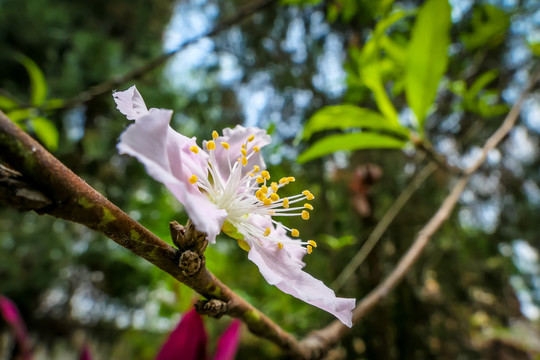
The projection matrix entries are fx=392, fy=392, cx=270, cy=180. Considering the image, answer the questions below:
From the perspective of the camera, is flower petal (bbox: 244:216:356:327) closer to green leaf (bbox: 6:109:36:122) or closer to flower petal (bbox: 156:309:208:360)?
flower petal (bbox: 156:309:208:360)

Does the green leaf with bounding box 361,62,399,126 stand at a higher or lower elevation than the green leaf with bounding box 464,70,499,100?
lower

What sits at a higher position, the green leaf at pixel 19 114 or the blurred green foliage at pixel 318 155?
the blurred green foliage at pixel 318 155

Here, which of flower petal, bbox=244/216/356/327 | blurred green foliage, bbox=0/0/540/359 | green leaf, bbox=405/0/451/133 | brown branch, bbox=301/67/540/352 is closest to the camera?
flower petal, bbox=244/216/356/327

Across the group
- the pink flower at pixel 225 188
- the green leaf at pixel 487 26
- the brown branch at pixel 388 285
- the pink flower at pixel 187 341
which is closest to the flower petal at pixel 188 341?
the pink flower at pixel 187 341

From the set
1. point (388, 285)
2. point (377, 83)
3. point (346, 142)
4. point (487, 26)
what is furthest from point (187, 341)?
point (487, 26)

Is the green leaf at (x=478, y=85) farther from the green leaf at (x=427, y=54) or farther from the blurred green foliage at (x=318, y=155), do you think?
the green leaf at (x=427, y=54)

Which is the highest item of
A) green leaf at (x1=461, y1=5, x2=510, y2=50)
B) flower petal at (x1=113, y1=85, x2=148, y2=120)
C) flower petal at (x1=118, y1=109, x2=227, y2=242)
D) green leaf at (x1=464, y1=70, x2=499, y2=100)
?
green leaf at (x1=461, y1=5, x2=510, y2=50)

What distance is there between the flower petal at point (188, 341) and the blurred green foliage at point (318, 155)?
0.06 m

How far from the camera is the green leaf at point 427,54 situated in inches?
26.0

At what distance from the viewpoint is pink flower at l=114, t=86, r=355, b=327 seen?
24 cm

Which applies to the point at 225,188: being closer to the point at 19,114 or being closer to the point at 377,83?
the point at 377,83

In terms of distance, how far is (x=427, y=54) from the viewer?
2.36 feet

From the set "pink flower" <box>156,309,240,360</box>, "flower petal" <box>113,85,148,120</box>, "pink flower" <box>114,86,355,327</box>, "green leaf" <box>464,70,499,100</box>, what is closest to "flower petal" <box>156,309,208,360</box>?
"pink flower" <box>156,309,240,360</box>

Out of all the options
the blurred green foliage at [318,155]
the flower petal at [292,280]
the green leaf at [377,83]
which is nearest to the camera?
the flower petal at [292,280]
